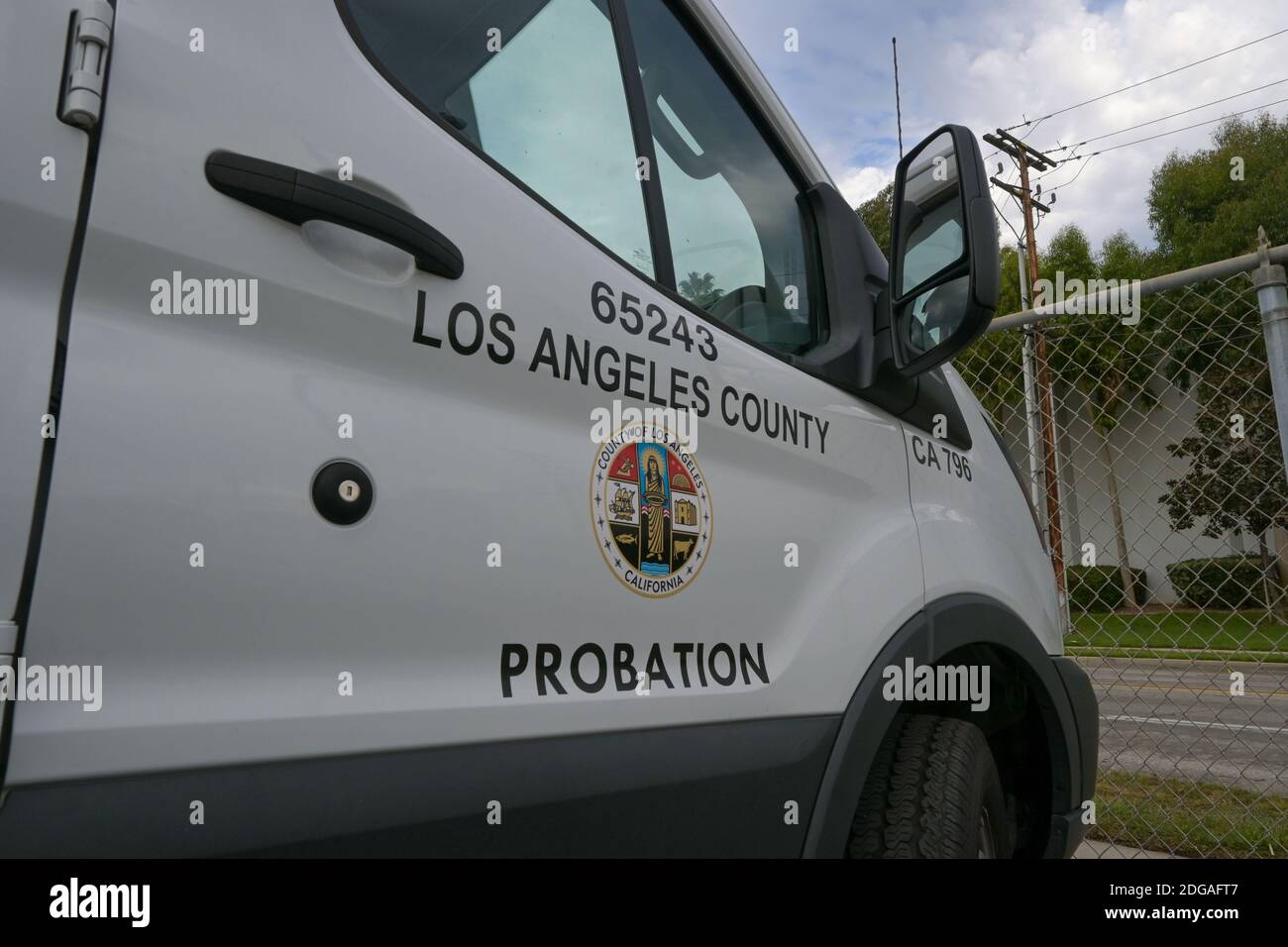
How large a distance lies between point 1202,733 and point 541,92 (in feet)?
20.6

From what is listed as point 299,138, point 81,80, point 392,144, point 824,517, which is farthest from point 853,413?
point 81,80

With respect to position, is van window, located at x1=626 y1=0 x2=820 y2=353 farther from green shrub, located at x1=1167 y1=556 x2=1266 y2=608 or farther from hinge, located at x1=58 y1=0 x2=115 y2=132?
green shrub, located at x1=1167 y1=556 x2=1266 y2=608

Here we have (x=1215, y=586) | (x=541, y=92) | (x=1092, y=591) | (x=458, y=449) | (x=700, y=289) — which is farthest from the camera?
(x=1215, y=586)

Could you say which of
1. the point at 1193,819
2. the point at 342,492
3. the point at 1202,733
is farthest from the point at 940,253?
the point at 1202,733

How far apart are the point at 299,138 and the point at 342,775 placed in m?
0.76

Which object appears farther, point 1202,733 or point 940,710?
point 1202,733

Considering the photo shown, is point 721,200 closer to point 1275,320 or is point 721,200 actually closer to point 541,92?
point 541,92

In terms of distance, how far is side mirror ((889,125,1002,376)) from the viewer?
6.34ft

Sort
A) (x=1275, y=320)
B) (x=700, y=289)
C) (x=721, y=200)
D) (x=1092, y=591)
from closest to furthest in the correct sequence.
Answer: (x=700, y=289), (x=721, y=200), (x=1275, y=320), (x=1092, y=591)

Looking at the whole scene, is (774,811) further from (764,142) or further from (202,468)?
(764,142)

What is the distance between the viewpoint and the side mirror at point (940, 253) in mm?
1934

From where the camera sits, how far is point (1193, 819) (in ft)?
14.5

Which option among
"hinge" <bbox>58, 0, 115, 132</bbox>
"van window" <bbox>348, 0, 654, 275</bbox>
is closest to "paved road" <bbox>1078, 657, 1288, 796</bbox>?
"van window" <bbox>348, 0, 654, 275</bbox>

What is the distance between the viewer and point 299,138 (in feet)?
3.64
